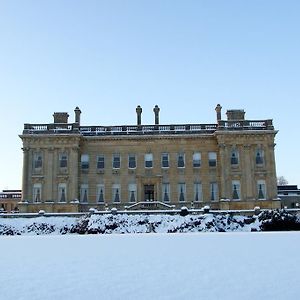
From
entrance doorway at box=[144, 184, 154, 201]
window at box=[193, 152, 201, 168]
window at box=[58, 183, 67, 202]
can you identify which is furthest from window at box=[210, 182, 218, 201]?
window at box=[58, 183, 67, 202]

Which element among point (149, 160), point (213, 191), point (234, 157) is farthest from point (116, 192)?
point (234, 157)

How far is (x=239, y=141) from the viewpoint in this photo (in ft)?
150

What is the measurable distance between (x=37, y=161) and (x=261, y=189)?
22.8m

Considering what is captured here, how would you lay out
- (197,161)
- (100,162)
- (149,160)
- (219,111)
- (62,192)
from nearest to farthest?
(62,192) < (197,161) < (149,160) < (100,162) < (219,111)

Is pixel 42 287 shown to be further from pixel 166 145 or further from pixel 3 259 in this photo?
pixel 166 145

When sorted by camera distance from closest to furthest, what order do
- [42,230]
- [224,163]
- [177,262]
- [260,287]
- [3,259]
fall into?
[260,287], [177,262], [3,259], [42,230], [224,163]

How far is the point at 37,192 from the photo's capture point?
45.3 m

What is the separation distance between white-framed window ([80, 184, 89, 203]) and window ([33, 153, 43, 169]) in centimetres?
475

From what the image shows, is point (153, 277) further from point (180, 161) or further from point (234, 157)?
point (180, 161)

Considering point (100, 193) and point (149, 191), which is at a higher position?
point (149, 191)

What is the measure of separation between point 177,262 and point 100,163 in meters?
37.2

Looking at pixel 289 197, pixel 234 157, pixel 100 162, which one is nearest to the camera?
pixel 234 157

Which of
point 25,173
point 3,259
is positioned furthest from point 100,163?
point 3,259

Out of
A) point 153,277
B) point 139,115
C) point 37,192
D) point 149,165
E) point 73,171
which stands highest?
point 139,115
